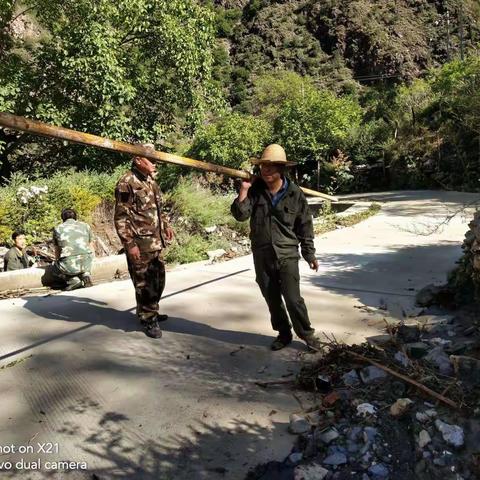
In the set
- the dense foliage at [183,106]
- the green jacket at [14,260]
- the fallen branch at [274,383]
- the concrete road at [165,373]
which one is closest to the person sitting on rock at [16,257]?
the green jacket at [14,260]

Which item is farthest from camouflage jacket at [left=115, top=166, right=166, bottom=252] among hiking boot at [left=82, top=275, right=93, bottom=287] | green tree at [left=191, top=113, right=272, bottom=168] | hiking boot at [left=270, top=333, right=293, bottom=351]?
green tree at [left=191, top=113, right=272, bottom=168]

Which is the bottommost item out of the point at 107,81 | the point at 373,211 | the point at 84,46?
the point at 373,211

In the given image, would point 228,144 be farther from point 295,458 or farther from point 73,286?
point 295,458

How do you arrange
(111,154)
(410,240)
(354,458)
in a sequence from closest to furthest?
(354,458) < (410,240) < (111,154)

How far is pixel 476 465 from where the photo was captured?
7.08 ft

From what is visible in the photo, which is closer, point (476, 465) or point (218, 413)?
point (476, 465)

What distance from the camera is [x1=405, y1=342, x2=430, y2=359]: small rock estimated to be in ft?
10.6

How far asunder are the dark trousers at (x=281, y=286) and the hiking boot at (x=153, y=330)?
98 centimetres

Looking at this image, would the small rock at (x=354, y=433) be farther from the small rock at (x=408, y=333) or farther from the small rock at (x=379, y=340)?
the small rock at (x=408, y=333)

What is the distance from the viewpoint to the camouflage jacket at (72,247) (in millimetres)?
6512

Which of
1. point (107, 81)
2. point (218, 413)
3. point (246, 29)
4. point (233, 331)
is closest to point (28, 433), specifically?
point (218, 413)

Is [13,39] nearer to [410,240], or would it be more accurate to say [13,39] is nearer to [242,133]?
[242,133]

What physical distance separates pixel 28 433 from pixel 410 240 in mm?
7688

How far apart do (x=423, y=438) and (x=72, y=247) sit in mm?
5245
